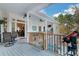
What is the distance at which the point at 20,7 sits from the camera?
5.39 meters

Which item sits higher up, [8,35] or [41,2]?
[41,2]

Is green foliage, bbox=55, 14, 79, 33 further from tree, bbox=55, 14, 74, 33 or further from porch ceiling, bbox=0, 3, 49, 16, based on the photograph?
porch ceiling, bbox=0, 3, 49, 16

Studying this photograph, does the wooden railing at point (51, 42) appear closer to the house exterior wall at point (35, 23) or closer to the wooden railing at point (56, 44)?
the wooden railing at point (56, 44)

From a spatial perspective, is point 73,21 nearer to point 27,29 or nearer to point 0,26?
point 27,29

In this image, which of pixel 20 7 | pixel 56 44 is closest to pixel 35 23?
pixel 20 7

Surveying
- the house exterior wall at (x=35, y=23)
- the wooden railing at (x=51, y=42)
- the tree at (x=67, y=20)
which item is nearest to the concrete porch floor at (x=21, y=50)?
the wooden railing at (x=51, y=42)

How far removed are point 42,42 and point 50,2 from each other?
0.97 meters

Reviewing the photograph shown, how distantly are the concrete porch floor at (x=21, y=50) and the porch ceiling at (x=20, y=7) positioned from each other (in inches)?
29.5

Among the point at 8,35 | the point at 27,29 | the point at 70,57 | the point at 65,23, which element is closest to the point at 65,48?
the point at 70,57

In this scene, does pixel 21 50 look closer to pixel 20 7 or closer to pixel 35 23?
pixel 35 23

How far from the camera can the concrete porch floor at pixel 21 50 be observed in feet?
17.9

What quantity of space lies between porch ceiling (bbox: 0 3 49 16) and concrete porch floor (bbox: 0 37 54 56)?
75cm

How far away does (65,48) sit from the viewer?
544cm

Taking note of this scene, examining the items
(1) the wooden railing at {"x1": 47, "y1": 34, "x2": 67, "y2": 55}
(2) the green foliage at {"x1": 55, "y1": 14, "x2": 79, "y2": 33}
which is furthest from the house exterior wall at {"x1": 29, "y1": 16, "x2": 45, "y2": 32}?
(2) the green foliage at {"x1": 55, "y1": 14, "x2": 79, "y2": 33}
